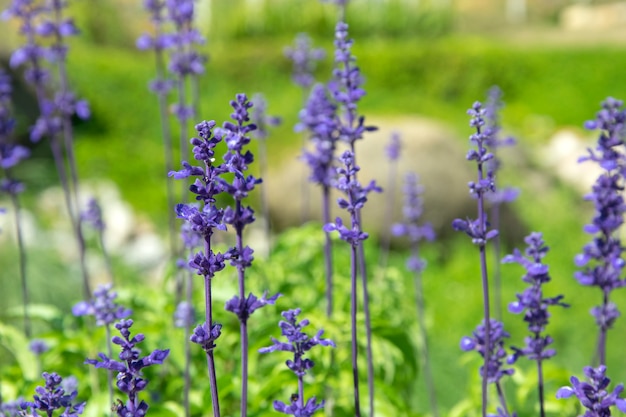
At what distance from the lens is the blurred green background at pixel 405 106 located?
5.84 m

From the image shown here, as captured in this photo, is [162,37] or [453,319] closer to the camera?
[162,37]

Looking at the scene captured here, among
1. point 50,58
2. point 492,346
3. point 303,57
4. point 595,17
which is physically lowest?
point 492,346

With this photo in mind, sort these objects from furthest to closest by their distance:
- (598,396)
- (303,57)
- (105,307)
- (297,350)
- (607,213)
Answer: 1. (303,57)
2. (105,307)
3. (607,213)
4. (297,350)
5. (598,396)

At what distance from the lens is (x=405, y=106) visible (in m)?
19.0

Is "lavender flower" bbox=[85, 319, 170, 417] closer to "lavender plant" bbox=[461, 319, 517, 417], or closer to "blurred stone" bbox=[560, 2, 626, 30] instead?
"lavender plant" bbox=[461, 319, 517, 417]

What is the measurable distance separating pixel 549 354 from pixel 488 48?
20.3 m

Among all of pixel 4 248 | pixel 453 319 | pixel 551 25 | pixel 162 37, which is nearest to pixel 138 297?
pixel 162 37

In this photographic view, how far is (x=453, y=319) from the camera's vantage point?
8320 mm

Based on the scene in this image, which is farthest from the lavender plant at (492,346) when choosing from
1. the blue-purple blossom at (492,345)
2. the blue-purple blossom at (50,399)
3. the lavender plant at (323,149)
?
the blue-purple blossom at (50,399)

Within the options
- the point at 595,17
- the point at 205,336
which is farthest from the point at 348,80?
the point at 595,17

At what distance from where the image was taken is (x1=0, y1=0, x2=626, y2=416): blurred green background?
5840mm

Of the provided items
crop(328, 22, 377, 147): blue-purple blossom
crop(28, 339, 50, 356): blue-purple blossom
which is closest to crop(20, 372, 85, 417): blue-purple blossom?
crop(328, 22, 377, 147): blue-purple blossom

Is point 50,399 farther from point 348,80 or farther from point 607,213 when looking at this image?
point 607,213

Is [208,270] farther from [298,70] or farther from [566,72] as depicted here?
[566,72]
